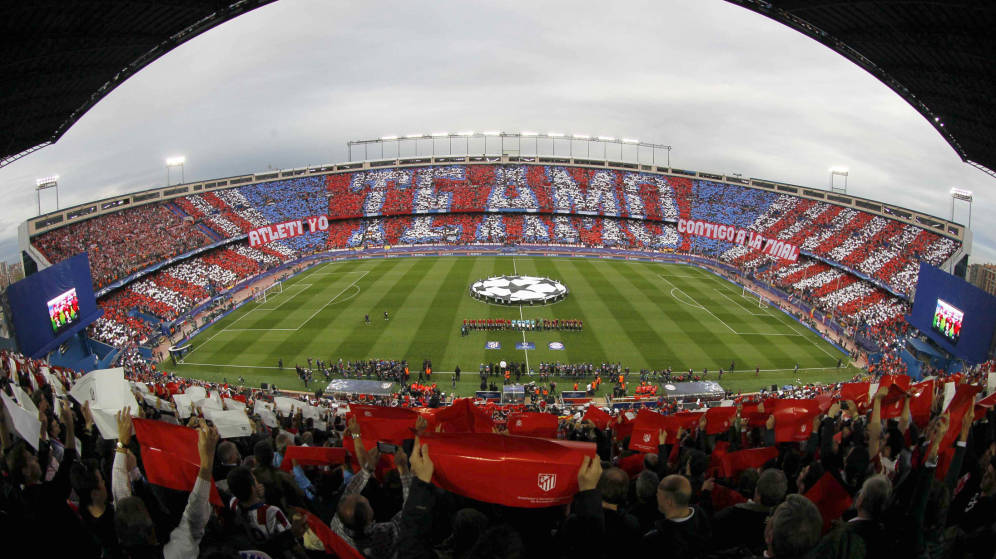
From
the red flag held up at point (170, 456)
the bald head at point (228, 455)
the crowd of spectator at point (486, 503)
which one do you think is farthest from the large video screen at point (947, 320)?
the red flag held up at point (170, 456)

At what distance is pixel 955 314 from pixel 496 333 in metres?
29.1

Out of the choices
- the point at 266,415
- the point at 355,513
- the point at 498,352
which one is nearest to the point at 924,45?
the point at 498,352

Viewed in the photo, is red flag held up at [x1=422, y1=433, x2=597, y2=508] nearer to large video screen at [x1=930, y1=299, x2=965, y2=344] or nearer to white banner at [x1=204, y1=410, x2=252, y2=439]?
white banner at [x1=204, y1=410, x2=252, y2=439]

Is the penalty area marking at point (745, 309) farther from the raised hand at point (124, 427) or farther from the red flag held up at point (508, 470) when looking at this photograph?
the raised hand at point (124, 427)

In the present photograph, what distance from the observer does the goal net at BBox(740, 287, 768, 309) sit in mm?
49256

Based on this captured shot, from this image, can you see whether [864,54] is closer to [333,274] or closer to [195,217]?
[333,274]

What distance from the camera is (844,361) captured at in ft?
126

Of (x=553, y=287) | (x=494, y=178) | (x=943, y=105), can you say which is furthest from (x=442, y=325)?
(x=494, y=178)

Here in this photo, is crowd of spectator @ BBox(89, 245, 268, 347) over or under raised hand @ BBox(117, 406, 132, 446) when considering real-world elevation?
under

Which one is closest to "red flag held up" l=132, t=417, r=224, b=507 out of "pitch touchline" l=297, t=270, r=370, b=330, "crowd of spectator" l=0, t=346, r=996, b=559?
"crowd of spectator" l=0, t=346, r=996, b=559

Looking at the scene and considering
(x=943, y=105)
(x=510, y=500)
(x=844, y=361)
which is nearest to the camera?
(x=510, y=500)

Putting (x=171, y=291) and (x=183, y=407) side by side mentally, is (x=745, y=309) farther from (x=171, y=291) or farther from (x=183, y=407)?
(x=171, y=291)

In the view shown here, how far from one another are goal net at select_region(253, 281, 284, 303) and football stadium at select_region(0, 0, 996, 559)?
1.08m

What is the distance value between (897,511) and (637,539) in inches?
87.2
